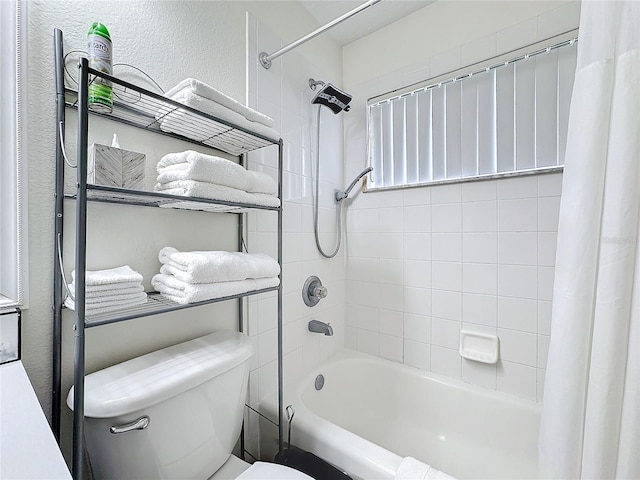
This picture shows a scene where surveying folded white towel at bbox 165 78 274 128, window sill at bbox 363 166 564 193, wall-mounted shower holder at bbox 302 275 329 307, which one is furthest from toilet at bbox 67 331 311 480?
window sill at bbox 363 166 564 193

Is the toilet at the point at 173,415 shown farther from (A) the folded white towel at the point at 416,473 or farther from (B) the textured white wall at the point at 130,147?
(A) the folded white towel at the point at 416,473

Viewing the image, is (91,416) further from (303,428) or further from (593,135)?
(593,135)

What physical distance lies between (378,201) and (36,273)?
156cm

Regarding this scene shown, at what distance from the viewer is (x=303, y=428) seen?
46.4 inches

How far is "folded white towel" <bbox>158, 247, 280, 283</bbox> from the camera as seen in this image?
2.85ft

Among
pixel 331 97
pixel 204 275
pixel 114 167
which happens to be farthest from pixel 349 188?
pixel 114 167

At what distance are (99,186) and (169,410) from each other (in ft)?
1.89

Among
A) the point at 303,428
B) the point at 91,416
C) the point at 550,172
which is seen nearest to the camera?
the point at 91,416

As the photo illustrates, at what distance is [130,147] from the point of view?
953 millimetres

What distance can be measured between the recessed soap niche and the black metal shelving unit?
0.24 ft

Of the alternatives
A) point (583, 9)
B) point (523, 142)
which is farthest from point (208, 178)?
point (523, 142)

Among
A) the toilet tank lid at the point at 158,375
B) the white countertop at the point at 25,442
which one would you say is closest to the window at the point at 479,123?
the toilet tank lid at the point at 158,375

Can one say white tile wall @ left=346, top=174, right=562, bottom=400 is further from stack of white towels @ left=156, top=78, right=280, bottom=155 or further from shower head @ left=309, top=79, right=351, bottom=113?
stack of white towels @ left=156, top=78, right=280, bottom=155

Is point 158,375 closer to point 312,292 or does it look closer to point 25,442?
point 25,442
